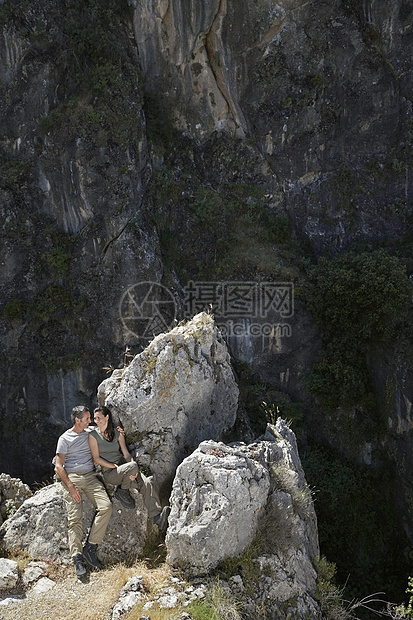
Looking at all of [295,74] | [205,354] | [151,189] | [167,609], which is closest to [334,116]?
[295,74]

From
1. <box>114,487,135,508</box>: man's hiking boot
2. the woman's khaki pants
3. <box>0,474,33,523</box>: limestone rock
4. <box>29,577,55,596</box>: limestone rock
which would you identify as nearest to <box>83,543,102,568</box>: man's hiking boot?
<box>29,577,55,596</box>: limestone rock

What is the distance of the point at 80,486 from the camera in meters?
5.32

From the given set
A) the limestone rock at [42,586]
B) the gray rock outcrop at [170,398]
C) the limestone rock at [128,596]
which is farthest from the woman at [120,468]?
the limestone rock at [42,586]

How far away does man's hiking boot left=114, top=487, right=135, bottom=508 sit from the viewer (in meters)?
5.27

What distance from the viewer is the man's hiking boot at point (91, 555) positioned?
196 inches

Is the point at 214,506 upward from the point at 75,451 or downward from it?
downward

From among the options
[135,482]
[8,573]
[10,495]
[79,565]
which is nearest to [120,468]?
[135,482]

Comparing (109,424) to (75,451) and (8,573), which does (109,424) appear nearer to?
(75,451)

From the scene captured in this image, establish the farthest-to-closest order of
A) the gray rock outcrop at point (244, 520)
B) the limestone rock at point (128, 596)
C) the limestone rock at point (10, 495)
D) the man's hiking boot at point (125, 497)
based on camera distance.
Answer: the limestone rock at point (10, 495)
the man's hiking boot at point (125, 497)
the gray rock outcrop at point (244, 520)
the limestone rock at point (128, 596)

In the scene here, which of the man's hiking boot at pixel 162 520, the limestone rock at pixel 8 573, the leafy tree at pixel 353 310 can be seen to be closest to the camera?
the limestone rock at pixel 8 573

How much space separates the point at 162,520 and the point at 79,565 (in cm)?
98

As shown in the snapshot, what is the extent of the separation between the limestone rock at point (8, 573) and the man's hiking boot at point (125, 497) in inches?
47.0

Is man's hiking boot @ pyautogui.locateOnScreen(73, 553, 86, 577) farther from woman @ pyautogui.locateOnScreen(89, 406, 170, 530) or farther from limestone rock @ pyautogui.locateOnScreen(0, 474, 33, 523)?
limestone rock @ pyautogui.locateOnScreen(0, 474, 33, 523)

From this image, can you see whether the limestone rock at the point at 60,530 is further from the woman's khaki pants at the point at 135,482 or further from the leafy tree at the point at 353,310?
the leafy tree at the point at 353,310
